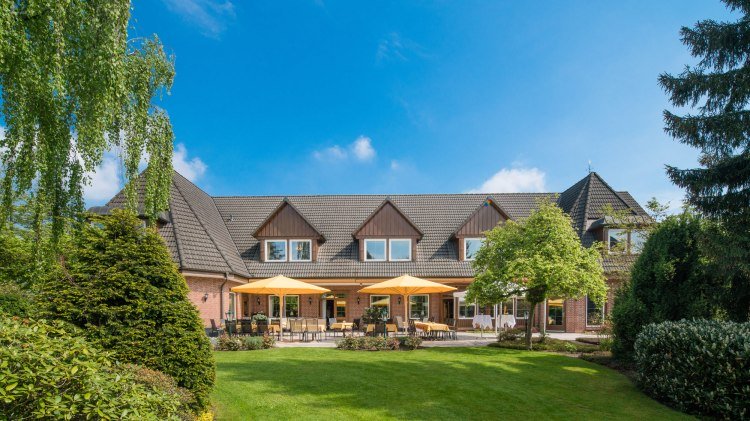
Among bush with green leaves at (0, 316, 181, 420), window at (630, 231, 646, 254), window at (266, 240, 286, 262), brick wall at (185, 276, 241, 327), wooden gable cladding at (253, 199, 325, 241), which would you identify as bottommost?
brick wall at (185, 276, 241, 327)

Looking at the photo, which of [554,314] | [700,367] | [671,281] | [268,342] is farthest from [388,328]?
[700,367]

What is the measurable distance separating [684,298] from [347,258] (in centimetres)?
1712

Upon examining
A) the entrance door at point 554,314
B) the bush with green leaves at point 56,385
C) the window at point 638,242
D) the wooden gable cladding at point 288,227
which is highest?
the wooden gable cladding at point 288,227

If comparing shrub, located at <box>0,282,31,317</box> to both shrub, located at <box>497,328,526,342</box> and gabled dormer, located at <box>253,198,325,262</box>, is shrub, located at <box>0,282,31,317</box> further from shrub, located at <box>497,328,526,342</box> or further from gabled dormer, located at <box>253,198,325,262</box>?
shrub, located at <box>497,328,526,342</box>

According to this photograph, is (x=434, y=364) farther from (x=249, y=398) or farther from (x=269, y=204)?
(x=269, y=204)

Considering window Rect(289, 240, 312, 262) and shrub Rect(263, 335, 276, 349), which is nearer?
shrub Rect(263, 335, 276, 349)

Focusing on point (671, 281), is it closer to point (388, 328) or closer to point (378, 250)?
point (388, 328)

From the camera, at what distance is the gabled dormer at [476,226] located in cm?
2556

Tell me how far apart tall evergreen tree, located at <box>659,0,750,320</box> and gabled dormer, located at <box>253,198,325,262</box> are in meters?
18.5

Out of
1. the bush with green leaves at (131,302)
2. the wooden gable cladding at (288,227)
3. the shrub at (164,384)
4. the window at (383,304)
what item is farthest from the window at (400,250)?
the shrub at (164,384)

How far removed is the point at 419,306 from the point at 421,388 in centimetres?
1553

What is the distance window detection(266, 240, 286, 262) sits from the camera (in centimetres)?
2591

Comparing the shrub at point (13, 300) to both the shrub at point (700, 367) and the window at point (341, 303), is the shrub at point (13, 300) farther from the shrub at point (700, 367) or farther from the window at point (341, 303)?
the shrub at point (700, 367)

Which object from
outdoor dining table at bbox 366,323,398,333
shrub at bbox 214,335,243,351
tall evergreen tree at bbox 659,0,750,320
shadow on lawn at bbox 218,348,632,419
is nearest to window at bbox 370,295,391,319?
outdoor dining table at bbox 366,323,398,333
